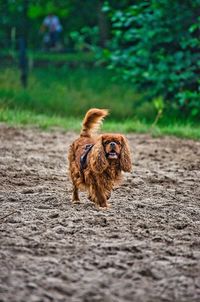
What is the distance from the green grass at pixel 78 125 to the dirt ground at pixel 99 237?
7.51 feet

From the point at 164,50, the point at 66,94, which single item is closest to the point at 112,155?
the point at 164,50

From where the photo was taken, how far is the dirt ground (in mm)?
3617

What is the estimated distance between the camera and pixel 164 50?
38.9 feet

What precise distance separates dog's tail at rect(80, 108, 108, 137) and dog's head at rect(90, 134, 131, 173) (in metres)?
0.46

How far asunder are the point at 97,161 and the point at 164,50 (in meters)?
7.33

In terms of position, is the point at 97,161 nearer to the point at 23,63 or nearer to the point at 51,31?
the point at 23,63

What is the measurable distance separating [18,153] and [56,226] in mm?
3203

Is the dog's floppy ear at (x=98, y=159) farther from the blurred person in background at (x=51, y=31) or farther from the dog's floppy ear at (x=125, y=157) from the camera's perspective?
the blurred person in background at (x=51, y=31)

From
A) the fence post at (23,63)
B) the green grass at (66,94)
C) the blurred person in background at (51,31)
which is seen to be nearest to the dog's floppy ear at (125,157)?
the green grass at (66,94)

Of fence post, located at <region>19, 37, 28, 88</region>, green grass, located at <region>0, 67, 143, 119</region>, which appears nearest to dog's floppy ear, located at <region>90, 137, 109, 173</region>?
green grass, located at <region>0, 67, 143, 119</region>

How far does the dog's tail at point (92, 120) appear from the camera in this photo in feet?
17.2

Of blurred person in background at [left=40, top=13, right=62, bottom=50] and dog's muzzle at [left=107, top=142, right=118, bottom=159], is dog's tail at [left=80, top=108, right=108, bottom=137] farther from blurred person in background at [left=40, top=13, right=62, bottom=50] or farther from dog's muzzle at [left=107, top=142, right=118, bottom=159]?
blurred person in background at [left=40, top=13, right=62, bottom=50]

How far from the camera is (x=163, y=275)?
385 cm

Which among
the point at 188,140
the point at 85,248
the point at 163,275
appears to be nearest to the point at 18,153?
the point at 188,140
